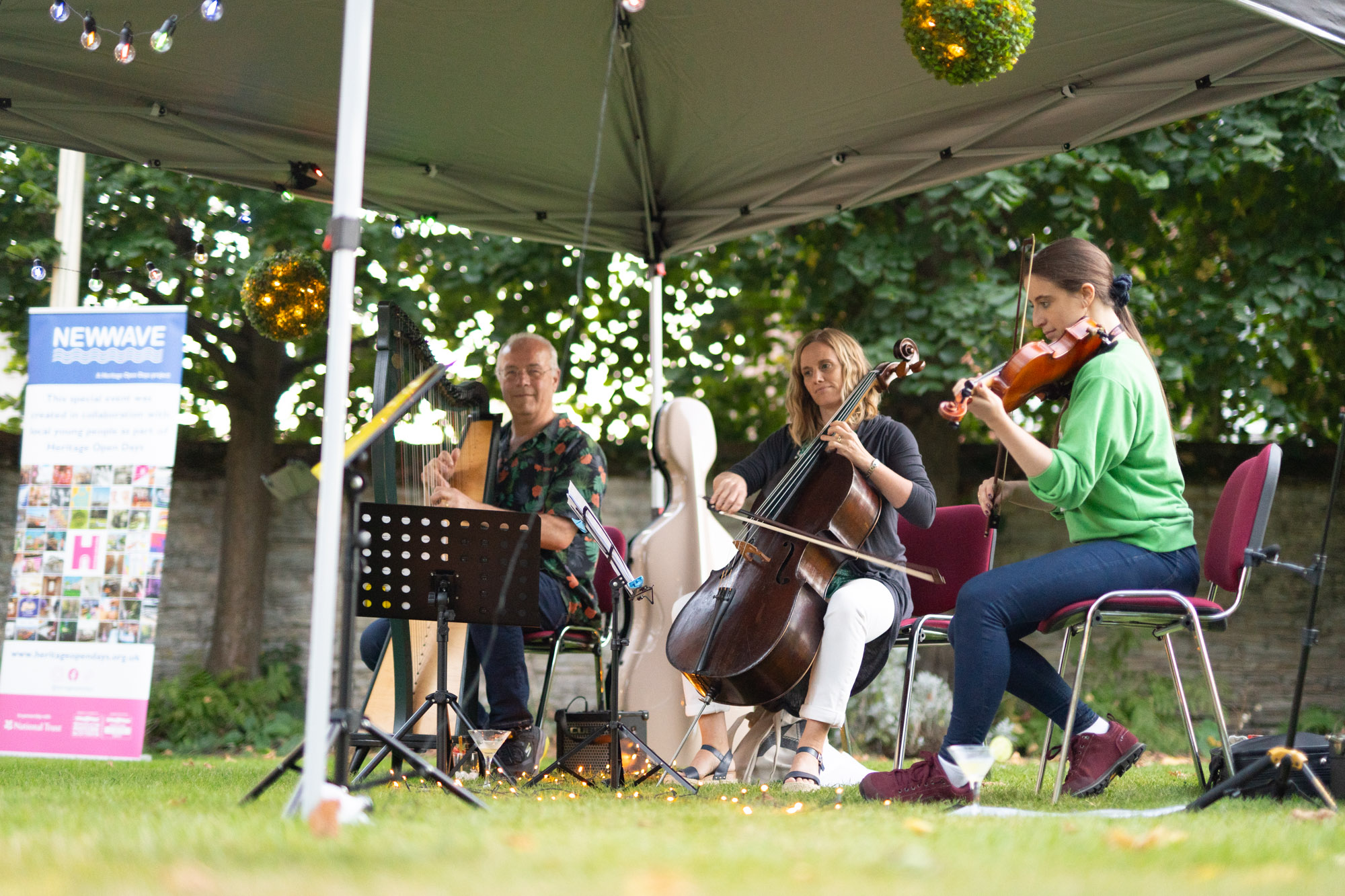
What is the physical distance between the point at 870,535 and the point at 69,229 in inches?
135

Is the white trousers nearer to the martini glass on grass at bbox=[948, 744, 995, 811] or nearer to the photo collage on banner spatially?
the martini glass on grass at bbox=[948, 744, 995, 811]

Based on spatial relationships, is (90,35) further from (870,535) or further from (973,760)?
(973,760)

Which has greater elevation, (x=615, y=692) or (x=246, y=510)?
(x=246, y=510)

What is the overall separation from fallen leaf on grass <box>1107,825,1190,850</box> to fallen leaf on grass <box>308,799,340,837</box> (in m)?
1.24

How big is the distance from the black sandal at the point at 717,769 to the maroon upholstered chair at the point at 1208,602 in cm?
94

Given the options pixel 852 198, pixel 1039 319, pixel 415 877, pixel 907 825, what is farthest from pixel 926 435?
pixel 415 877

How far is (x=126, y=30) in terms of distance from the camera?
3334 millimetres

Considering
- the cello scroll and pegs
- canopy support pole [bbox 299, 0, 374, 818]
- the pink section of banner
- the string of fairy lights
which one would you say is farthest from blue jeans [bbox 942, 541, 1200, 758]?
the pink section of banner

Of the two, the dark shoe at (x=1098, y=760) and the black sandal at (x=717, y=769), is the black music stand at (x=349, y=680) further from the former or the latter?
the dark shoe at (x=1098, y=760)

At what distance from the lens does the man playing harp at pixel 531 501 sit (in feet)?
12.1

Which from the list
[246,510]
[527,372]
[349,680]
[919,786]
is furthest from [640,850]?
[246,510]

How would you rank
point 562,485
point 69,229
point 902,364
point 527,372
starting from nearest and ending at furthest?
point 902,364 < point 562,485 < point 527,372 < point 69,229

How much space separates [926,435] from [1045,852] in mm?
4270

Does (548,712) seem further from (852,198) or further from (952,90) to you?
(952,90)
